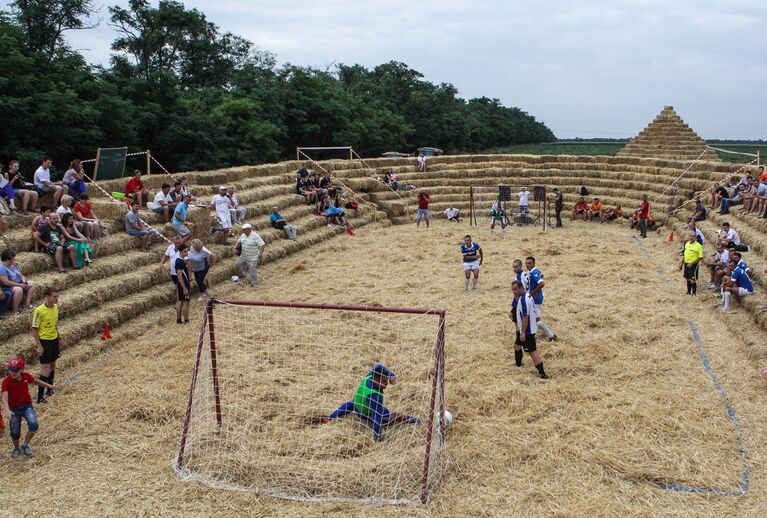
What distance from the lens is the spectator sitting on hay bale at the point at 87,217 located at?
14800 millimetres

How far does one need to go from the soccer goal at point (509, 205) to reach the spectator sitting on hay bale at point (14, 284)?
17.1 metres

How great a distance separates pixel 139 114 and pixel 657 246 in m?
20.9

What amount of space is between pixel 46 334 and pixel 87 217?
594 cm

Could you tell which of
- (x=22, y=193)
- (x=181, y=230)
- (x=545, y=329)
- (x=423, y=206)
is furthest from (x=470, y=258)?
(x=423, y=206)

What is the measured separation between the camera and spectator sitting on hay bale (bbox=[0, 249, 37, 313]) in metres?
11.3

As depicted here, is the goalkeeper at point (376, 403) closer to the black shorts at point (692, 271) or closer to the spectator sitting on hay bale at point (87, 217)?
the spectator sitting on hay bale at point (87, 217)

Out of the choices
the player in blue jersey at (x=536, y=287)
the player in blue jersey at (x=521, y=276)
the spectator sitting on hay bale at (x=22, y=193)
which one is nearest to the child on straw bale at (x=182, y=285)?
the spectator sitting on hay bale at (x=22, y=193)

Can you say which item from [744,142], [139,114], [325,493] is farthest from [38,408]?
[744,142]

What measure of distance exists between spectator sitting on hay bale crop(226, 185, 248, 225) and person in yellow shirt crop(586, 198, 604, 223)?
14.8m

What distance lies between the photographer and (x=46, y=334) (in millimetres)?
9969

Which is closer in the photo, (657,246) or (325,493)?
(325,493)

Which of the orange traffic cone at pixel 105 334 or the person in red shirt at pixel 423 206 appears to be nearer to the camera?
the orange traffic cone at pixel 105 334

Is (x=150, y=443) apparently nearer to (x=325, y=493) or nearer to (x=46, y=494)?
(x=46, y=494)

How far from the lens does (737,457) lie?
809cm
